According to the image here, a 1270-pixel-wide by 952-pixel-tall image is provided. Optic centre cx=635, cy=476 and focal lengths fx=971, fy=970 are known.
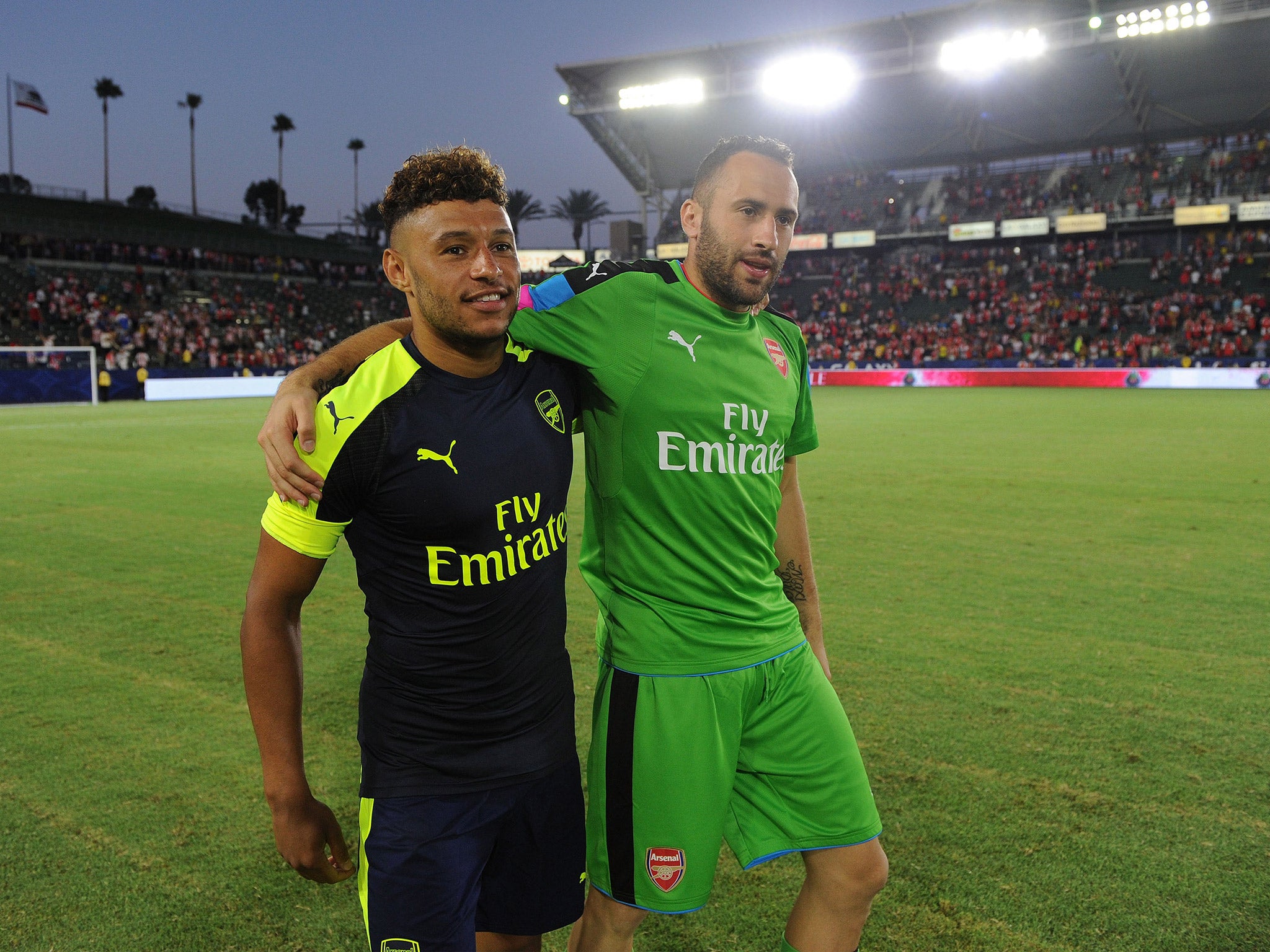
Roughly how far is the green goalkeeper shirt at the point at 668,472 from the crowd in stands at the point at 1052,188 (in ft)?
167

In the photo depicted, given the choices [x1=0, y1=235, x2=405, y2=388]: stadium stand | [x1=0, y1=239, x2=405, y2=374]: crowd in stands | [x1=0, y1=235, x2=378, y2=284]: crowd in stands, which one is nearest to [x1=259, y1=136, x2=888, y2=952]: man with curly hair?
[x1=0, y1=239, x2=405, y2=374]: crowd in stands

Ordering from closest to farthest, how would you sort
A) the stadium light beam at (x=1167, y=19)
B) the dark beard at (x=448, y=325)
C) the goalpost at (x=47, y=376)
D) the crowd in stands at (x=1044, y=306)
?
the dark beard at (x=448, y=325) < the goalpost at (x=47, y=376) < the stadium light beam at (x=1167, y=19) < the crowd in stands at (x=1044, y=306)

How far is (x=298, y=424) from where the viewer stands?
2.08 metres

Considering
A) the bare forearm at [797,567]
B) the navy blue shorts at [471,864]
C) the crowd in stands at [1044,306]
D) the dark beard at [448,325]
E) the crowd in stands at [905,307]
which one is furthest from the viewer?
the crowd in stands at [1044,306]

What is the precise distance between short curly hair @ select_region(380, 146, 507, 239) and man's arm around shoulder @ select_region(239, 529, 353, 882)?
0.82 m

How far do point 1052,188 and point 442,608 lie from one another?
55489 millimetres

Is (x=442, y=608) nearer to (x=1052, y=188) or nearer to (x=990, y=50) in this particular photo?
(x=990, y=50)

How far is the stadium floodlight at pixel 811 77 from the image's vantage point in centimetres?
4612

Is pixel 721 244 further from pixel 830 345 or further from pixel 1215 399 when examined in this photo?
pixel 830 345

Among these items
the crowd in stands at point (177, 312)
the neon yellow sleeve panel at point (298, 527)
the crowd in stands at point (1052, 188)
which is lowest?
the neon yellow sleeve panel at point (298, 527)

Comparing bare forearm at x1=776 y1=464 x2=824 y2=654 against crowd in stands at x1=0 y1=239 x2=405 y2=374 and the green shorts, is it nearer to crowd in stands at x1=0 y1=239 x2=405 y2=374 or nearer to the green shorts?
the green shorts

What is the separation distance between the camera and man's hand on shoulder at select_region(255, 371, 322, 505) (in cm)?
203

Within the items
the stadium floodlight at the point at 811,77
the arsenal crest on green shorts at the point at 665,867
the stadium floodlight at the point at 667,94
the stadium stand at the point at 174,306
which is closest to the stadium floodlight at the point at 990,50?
the stadium floodlight at the point at 811,77

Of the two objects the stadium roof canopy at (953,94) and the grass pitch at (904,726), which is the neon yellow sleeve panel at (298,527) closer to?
the grass pitch at (904,726)
